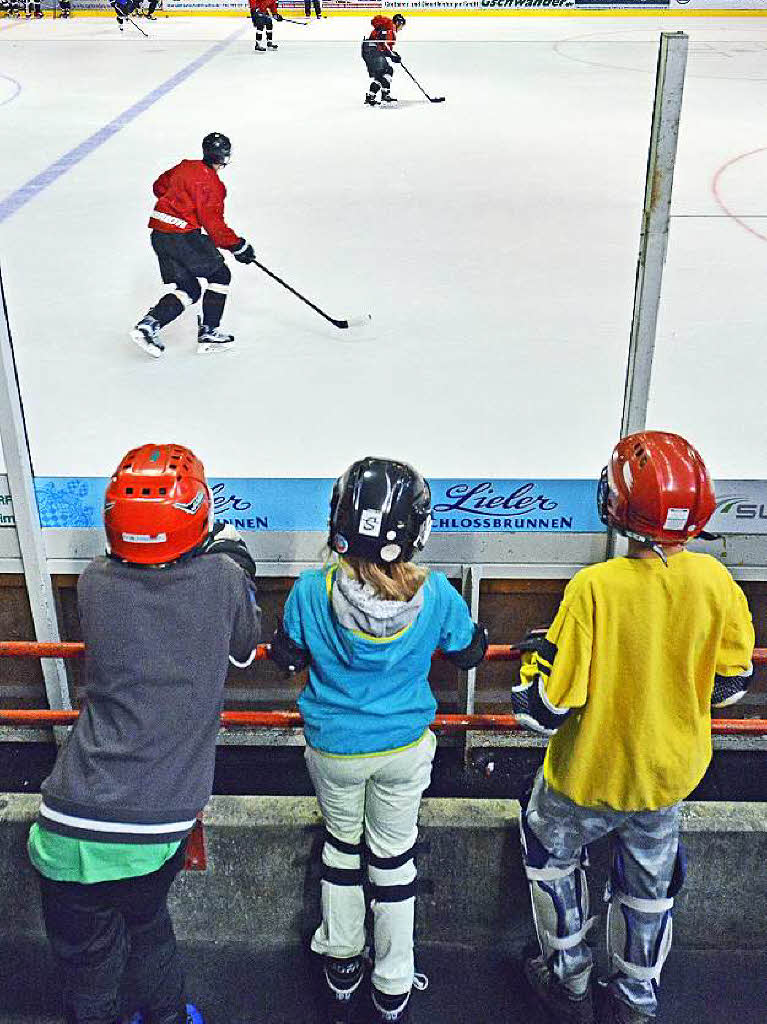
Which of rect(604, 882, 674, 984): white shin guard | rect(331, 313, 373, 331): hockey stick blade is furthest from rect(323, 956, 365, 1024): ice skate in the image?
rect(331, 313, 373, 331): hockey stick blade

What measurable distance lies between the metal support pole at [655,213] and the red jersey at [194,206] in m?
1.89

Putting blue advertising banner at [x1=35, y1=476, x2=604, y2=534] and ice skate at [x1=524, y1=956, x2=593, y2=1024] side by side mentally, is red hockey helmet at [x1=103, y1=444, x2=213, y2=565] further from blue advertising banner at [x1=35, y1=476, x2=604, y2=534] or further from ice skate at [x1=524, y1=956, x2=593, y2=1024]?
ice skate at [x1=524, y1=956, x2=593, y2=1024]

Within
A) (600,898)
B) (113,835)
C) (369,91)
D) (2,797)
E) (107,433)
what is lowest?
(600,898)

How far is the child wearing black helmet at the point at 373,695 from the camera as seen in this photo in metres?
1.46

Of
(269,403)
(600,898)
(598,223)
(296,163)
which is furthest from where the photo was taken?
(296,163)

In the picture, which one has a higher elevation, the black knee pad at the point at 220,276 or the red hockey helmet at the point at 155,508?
the black knee pad at the point at 220,276

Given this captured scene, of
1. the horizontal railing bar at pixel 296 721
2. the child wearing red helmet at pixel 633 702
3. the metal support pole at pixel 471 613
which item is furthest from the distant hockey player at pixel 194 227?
the child wearing red helmet at pixel 633 702

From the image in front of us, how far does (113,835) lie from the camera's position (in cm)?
139

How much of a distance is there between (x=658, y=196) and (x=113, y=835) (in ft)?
4.33

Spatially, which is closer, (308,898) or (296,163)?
(308,898)

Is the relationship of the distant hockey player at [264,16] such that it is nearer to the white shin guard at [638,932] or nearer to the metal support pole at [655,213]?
the metal support pole at [655,213]

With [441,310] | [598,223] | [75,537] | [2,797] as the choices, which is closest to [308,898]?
[2,797]

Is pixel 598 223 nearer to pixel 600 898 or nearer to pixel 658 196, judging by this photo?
pixel 658 196

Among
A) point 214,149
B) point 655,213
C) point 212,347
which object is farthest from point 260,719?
point 214,149
